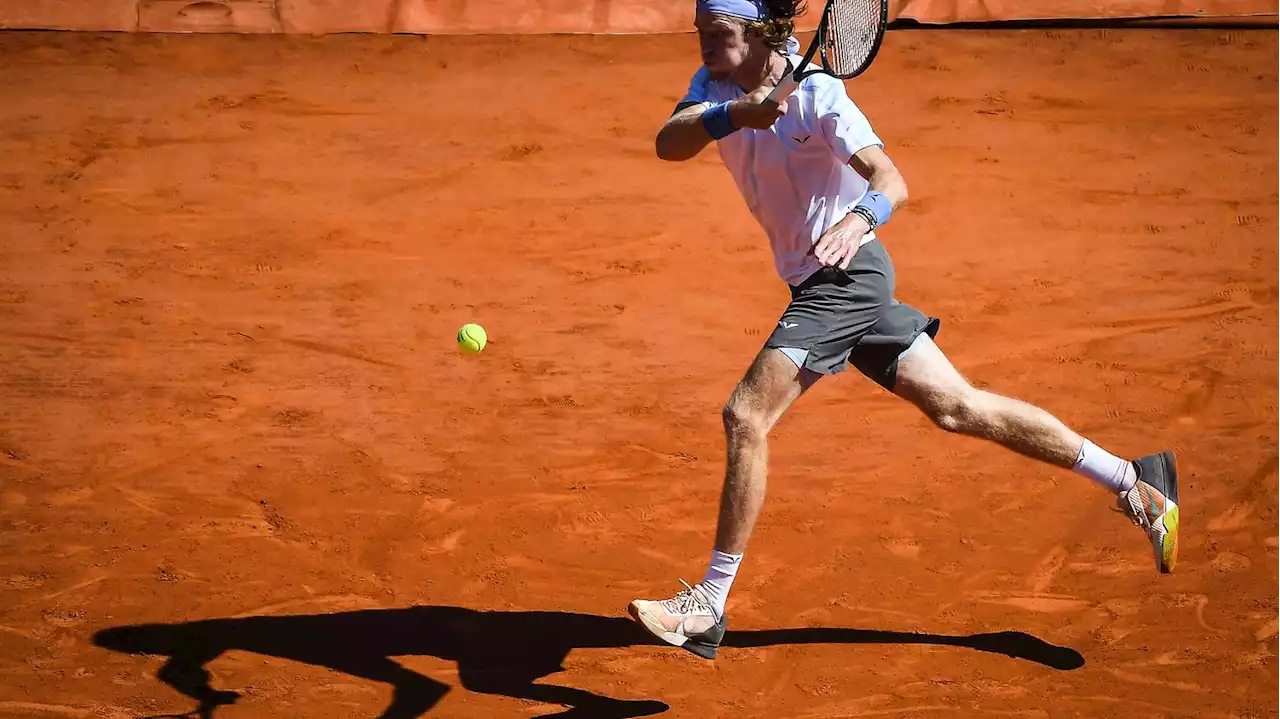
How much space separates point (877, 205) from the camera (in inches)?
157

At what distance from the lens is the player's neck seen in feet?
13.7

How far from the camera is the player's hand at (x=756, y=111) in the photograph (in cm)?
387

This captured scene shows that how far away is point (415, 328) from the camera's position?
6.94 m

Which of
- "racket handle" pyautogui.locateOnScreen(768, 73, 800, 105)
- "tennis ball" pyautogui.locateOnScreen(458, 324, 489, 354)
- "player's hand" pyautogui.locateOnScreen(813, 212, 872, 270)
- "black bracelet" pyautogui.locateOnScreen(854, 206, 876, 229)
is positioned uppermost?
"racket handle" pyautogui.locateOnScreen(768, 73, 800, 105)

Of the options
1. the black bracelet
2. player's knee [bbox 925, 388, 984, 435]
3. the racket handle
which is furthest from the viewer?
player's knee [bbox 925, 388, 984, 435]

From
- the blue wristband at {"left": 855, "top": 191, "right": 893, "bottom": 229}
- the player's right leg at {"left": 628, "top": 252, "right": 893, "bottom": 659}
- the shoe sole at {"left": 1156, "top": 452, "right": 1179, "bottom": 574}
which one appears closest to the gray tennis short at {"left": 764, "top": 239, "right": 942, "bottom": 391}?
the player's right leg at {"left": 628, "top": 252, "right": 893, "bottom": 659}

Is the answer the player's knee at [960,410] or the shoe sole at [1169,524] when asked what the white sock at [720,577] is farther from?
the shoe sole at [1169,524]

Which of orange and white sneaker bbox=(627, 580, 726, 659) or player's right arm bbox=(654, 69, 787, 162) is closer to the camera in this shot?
player's right arm bbox=(654, 69, 787, 162)

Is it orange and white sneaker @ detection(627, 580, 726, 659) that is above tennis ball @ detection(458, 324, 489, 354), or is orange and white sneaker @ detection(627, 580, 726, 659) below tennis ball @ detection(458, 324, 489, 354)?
above

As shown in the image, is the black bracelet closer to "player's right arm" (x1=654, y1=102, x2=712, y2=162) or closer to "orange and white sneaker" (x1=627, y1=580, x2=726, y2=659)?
"player's right arm" (x1=654, y1=102, x2=712, y2=162)

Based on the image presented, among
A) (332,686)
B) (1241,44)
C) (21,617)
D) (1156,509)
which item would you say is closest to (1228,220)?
(1241,44)

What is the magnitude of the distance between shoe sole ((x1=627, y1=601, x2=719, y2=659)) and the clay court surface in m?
0.22

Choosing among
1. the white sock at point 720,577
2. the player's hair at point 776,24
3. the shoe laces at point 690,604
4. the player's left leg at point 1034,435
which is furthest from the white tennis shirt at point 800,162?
the shoe laces at point 690,604

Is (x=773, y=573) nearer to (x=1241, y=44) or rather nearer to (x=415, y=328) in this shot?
(x=415, y=328)
